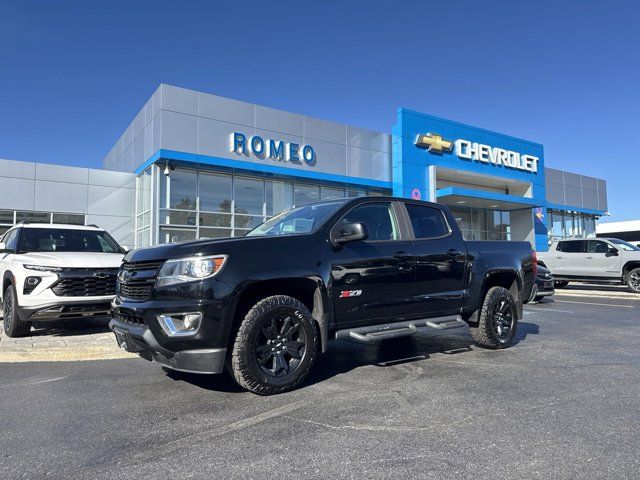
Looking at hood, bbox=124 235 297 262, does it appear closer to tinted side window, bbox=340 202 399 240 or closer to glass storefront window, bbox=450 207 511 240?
tinted side window, bbox=340 202 399 240

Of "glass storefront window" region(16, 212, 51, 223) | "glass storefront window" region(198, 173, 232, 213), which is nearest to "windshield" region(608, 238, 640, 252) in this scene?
"glass storefront window" region(198, 173, 232, 213)

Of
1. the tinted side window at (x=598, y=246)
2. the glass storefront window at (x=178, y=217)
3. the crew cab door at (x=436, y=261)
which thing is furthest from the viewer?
the glass storefront window at (x=178, y=217)

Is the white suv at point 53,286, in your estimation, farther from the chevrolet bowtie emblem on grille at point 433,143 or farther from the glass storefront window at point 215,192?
the chevrolet bowtie emblem on grille at point 433,143

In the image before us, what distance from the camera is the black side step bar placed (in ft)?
15.3

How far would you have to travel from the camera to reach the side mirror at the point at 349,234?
14.8 ft

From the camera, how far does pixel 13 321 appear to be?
6.84 meters

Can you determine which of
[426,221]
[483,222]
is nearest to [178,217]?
[426,221]

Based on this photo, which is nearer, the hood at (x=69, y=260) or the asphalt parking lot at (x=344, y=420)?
the asphalt parking lot at (x=344, y=420)

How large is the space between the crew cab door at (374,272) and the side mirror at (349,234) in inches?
4.3

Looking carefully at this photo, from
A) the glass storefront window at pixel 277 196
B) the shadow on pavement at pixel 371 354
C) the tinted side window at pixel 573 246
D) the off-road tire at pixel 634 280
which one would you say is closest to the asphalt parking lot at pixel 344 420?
the shadow on pavement at pixel 371 354

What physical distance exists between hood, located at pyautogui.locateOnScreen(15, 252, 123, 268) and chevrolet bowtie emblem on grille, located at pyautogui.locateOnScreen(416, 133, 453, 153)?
19.3 metres

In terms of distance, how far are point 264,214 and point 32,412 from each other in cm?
1642

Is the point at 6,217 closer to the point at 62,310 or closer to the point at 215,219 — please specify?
the point at 215,219

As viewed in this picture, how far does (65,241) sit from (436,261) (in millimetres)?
6368
